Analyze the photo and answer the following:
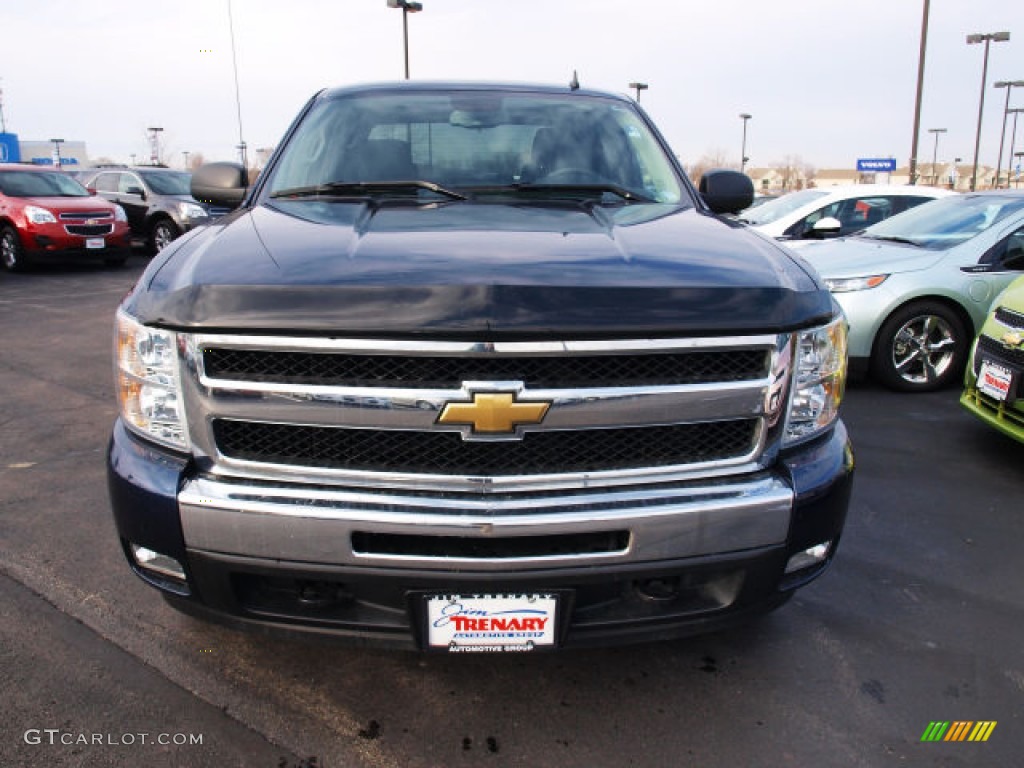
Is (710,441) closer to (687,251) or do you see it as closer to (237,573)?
(687,251)

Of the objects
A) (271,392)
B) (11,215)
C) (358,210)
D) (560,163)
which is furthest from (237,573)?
(11,215)

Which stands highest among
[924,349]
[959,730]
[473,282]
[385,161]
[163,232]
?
[385,161]

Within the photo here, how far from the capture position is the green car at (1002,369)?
4.17m

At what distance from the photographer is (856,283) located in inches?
239

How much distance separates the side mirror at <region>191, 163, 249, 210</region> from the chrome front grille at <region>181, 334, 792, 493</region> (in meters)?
1.85

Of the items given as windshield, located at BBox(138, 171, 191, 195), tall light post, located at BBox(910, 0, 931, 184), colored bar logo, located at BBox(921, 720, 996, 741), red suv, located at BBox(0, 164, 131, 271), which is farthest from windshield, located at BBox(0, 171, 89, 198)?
tall light post, located at BBox(910, 0, 931, 184)

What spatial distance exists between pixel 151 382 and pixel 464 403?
84cm

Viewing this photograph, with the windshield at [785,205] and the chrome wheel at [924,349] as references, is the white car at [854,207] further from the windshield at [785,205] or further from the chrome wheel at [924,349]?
the chrome wheel at [924,349]

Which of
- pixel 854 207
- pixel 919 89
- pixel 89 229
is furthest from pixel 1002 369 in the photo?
pixel 919 89

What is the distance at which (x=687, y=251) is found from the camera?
2227 millimetres

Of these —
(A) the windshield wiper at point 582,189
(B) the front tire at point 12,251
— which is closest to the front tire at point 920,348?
(A) the windshield wiper at point 582,189

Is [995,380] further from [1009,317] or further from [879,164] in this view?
[879,164]

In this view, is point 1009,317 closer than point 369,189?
No

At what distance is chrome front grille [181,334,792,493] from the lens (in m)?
1.87
